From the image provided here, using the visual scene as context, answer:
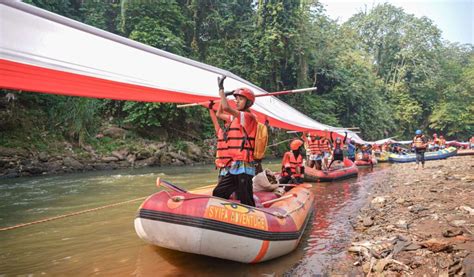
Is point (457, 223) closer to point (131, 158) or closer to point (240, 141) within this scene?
point (240, 141)

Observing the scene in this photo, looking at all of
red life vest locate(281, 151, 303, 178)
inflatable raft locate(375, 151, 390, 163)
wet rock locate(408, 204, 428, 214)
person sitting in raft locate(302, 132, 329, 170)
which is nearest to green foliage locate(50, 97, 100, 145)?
person sitting in raft locate(302, 132, 329, 170)

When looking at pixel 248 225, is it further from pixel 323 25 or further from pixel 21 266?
pixel 323 25

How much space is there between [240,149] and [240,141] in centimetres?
9

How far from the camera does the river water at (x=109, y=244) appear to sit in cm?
319

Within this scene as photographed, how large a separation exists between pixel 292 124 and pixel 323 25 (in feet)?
68.4

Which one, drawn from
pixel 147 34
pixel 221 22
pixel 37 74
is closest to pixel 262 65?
pixel 221 22

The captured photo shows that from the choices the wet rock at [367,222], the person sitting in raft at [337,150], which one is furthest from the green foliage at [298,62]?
the wet rock at [367,222]

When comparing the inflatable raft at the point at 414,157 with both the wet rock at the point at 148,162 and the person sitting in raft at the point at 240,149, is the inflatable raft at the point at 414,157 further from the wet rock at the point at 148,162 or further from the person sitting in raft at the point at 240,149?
the person sitting in raft at the point at 240,149

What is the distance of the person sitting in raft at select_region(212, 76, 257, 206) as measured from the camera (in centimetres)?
351

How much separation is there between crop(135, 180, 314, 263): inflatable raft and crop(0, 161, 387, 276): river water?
9.2 inches

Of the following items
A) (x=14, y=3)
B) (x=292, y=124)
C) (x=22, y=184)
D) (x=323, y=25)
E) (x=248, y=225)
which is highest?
(x=323, y=25)

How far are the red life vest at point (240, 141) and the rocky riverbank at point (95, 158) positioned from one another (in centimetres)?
956

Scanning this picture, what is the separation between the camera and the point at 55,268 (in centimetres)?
323

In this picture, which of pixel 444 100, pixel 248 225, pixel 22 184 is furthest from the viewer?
pixel 444 100
